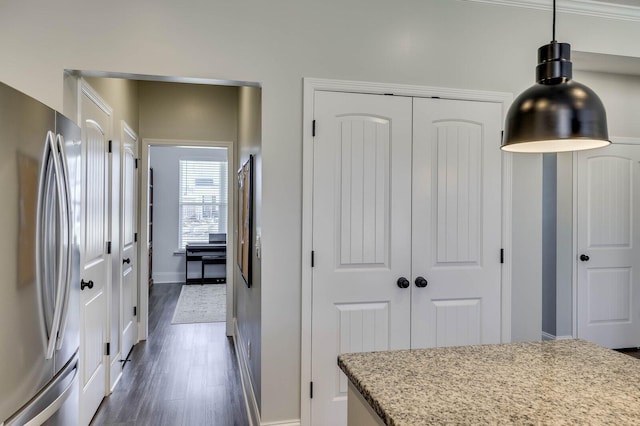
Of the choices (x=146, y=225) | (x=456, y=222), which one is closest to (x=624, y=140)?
(x=456, y=222)

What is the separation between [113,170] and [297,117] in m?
1.71

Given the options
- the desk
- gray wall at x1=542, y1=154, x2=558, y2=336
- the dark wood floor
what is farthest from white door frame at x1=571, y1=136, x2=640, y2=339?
the desk

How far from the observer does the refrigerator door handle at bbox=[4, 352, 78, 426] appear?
1.36m

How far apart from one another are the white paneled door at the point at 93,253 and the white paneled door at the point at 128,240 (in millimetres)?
565

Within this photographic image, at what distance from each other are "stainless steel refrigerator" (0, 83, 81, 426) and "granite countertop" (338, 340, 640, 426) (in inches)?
41.3

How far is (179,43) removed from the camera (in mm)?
2273

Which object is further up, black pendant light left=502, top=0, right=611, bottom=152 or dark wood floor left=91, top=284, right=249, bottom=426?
black pendant light left=502, top=0, right=611, bottom=152

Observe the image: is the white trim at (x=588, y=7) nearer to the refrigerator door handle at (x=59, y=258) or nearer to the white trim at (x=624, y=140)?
the white trim at (x=624, y=140)

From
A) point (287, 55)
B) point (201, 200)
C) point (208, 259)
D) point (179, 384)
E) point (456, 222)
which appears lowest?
point (179, 384)

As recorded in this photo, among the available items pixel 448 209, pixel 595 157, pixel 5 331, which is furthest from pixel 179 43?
pixel 595 157

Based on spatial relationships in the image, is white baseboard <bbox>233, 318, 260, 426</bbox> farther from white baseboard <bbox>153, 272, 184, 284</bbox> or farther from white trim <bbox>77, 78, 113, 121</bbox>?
white baseboard <bbox>153, 272, 184, 284</bbox>

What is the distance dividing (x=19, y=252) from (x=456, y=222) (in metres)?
2.26

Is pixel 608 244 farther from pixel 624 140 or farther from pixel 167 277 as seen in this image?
pixel 167 277

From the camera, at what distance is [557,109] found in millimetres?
1198
